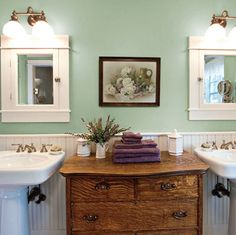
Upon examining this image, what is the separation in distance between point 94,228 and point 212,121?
1.24 metres

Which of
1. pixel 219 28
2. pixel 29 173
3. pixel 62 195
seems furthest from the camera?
pixel 62 195

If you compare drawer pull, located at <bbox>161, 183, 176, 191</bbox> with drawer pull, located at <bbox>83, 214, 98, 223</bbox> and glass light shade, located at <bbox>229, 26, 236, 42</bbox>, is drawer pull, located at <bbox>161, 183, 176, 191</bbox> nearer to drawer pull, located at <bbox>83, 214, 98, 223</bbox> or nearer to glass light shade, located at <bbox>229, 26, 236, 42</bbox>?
drawer pull, located at <bbox>83, 214, 98, 223</bbox>

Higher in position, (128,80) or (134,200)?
(128,80)

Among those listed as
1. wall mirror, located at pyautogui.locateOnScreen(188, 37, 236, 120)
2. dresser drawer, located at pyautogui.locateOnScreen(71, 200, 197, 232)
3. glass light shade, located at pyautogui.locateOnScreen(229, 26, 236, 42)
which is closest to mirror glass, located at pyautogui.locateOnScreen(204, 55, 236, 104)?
wall mirror, located at pyautogui.locateOnScreen(188, 37, 236, 120)

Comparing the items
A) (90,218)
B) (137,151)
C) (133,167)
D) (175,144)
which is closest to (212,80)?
(175,144)

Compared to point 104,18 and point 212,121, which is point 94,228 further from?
point 104,18

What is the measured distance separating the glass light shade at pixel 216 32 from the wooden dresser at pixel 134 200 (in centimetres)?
103

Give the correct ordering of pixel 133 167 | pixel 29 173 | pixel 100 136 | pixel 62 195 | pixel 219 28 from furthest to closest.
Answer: pixel 62 195 → pixel 219 28 → pixel 100 136 → pixel 133 167 → pixel 29 173

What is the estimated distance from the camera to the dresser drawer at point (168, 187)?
1.33 metres

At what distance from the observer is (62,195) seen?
183 cm

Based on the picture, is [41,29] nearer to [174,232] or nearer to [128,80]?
[128,80]

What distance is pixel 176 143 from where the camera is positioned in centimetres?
168

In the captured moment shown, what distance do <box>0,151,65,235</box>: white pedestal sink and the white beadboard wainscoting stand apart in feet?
0.44

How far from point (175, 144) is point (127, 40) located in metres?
0.90
